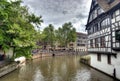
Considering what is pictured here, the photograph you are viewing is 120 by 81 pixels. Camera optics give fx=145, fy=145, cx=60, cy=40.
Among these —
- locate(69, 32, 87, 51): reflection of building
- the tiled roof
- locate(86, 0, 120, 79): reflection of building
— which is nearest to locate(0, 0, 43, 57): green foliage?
locate(86, 0, 120, 79): reflection of building

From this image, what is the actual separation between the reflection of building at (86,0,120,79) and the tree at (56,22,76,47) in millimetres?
48078

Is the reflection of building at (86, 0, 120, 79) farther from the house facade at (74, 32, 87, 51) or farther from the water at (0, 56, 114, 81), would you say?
the house facade at (74, 32, 87, 51)

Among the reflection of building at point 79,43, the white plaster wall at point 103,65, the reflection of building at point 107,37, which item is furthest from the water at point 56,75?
the reflection of building at point 79,43

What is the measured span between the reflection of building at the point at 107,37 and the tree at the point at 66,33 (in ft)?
158

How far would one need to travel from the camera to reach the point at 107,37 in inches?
712

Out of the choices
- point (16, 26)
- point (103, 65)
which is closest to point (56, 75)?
point (103, 65)

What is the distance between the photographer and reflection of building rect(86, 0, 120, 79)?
1580 centimetres

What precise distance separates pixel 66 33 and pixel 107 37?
5481 cm

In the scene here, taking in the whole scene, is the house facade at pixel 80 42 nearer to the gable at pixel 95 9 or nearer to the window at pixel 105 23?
the gable at pixel 95 9

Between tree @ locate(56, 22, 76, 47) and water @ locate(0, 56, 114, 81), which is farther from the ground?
tree @ locate(56, 22, 76, 47)

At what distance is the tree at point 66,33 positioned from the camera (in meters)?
72.3

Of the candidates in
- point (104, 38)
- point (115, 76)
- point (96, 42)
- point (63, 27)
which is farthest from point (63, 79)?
point (63, 27)

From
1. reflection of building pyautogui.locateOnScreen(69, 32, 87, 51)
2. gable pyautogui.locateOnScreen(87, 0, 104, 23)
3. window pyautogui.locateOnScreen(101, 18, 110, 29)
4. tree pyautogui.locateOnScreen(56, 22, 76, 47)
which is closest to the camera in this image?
window pyautogui.locateOnScreen(101, 18, 110, 29)

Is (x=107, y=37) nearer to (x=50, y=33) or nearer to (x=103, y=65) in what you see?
(x=103, y=65)
